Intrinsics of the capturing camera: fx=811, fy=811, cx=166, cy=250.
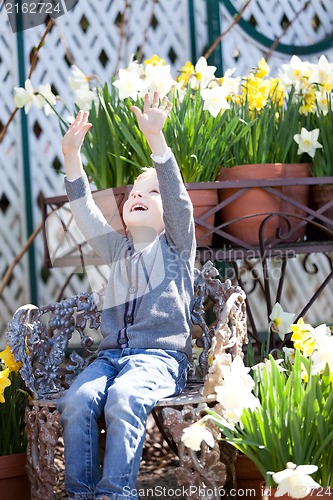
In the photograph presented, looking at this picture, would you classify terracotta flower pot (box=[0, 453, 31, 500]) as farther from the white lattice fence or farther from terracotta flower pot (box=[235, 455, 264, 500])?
the white lattice fence

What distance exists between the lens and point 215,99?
8.97 feet

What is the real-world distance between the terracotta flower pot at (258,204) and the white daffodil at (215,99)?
0.72 feet

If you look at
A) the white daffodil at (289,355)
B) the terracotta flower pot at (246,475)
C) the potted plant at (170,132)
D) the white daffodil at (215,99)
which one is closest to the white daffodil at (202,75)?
the potted plant at (170,132)

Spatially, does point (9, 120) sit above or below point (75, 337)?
above

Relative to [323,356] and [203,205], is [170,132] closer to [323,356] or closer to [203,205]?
[203,205]

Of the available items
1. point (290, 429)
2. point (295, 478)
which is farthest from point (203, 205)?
point (295, 478)

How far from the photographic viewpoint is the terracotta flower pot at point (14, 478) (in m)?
2.25

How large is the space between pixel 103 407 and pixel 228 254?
854mm

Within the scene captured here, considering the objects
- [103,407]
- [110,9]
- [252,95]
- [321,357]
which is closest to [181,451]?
[103,407]

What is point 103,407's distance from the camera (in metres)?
2.08

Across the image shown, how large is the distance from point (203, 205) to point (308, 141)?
438 millimetres

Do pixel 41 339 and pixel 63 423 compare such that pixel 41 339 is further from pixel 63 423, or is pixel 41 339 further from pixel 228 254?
pixel 228 254

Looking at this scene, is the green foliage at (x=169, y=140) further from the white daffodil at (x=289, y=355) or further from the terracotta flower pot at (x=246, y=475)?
the terracotta flower pot at (x=246, y=475)

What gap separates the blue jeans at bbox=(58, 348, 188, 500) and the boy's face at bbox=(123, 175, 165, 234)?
41 cm
